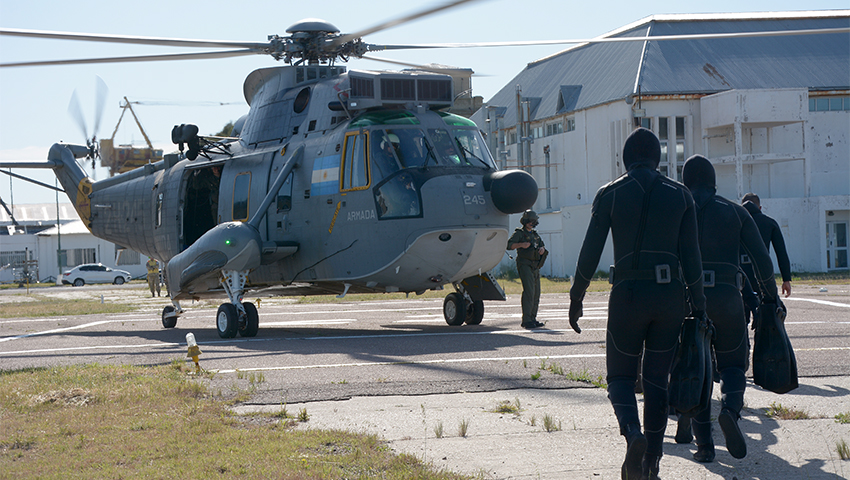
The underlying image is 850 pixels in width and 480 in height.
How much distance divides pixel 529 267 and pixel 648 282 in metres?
8.66

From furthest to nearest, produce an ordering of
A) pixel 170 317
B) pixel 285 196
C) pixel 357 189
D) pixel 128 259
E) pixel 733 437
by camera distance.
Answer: pixel 128 259, pixel 170 317, pixel 285 196, pixel 357 189, pixel 733 437

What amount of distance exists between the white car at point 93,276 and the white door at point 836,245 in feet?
145

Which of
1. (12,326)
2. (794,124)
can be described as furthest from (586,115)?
(12,326)

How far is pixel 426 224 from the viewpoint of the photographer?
12055mm

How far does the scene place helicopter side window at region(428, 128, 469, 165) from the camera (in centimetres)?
1267

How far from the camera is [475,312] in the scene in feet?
47.1

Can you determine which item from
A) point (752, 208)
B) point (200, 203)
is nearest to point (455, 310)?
point (200, 203)

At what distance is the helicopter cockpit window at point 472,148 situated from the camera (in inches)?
508

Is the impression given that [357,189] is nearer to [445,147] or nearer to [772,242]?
[445,147]

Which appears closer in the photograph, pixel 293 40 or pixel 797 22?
pixel 293 40

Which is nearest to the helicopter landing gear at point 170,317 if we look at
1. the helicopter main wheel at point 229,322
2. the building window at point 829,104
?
the helicopter main wheel at point 229,322

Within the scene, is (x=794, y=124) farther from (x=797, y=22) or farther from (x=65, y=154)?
(x=65, y=154)

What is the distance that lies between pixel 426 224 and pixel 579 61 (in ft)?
122

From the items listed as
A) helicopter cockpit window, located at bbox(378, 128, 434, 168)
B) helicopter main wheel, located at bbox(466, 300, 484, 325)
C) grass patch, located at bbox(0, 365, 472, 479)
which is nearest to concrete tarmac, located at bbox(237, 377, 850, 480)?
grass patch, located at bbox(0, 365, 472, 479)
